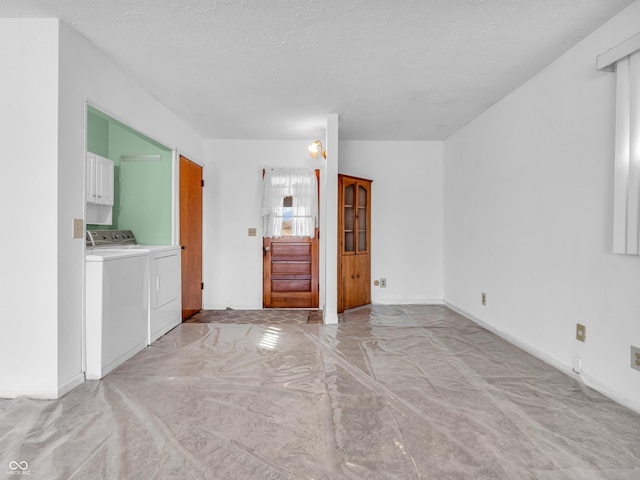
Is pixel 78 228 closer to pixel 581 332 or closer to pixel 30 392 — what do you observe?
pixel 30 392

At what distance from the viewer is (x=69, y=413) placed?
2080mm

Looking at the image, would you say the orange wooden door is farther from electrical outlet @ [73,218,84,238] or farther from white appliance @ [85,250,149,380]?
electrical outlet @ [73,218,84,238]

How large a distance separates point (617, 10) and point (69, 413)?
3.94 meters

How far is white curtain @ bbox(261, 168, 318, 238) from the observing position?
198 inches

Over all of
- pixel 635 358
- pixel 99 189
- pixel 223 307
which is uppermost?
pixel 99 189

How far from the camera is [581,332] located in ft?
8.36

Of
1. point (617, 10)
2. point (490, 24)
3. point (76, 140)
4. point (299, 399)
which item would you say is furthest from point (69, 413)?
point (617, 10)

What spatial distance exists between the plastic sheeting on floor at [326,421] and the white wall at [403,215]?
2.18 meters

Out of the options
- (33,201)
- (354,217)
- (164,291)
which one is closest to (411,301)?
(354,217)

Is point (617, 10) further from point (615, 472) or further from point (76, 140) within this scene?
point (76, 140)

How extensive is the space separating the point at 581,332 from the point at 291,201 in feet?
11.7

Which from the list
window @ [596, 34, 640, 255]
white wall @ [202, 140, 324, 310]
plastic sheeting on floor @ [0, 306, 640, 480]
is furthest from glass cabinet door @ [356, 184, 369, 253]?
window @ [596, 34, 640, 255]

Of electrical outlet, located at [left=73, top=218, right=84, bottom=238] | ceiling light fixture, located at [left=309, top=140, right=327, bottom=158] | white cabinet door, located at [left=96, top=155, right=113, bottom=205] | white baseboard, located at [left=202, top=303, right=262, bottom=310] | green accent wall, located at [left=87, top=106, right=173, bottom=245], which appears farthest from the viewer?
white baseboard, located at [left=202, top=303, right=262, bottom=310]

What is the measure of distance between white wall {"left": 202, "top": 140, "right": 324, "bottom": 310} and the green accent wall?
102 centimetres
